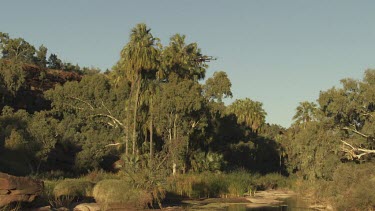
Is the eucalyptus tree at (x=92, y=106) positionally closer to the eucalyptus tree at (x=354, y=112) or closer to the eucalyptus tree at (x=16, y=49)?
the eucalyptus tree at (x=354, y=112)

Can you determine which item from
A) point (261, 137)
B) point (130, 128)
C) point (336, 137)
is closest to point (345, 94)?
point (336, 137)

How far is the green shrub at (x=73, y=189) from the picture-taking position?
87.5ft

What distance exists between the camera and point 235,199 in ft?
118

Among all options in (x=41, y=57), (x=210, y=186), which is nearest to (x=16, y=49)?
(x=41, y=57)

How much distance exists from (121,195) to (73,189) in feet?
10.6

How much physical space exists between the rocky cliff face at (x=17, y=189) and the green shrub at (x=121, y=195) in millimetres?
5400

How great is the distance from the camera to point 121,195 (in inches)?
1042

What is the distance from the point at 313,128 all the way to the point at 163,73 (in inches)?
674

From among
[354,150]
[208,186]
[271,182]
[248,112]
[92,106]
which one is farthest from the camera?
[248,112]

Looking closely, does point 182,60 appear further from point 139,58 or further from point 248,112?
point 248,112

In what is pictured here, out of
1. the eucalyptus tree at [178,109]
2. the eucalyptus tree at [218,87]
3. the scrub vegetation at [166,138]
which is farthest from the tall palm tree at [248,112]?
the eucalyptus tree at [178,109]

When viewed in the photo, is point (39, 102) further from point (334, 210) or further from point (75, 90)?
point (334, 210)

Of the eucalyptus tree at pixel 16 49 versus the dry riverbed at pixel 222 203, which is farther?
the eucalyptus tree at pixel 16 49

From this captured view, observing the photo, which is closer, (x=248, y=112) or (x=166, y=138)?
(x=166, y=138)
